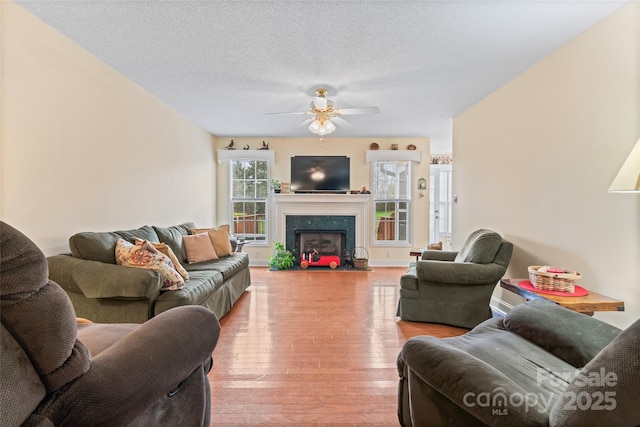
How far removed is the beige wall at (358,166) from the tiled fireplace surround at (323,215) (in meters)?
0.25

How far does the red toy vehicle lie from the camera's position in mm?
5098

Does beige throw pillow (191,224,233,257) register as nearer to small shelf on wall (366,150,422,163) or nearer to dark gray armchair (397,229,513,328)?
dark gray armchair (397,229,513,328)

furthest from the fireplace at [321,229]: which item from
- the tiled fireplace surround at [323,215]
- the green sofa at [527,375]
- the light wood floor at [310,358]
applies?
the green sofa at [527,375]

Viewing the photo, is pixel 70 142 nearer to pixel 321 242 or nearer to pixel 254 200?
pixel 254 200

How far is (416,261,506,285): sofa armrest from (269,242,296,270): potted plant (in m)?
2.86

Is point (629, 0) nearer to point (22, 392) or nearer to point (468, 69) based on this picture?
point (468, 69)

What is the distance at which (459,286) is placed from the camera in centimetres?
267

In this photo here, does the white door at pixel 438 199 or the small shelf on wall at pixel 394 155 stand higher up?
the small shelf on wall at pixel 394 155

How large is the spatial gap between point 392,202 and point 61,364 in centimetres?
525

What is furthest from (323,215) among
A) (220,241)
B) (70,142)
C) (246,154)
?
(70,142)

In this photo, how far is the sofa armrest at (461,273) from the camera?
8.55 ft

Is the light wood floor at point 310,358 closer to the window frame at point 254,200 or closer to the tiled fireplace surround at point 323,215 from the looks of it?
the tiled fireplace surround at point 323,215

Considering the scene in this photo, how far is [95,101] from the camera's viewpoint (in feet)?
8.41

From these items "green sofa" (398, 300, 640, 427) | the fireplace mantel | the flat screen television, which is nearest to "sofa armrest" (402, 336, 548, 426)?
"green sofa" (398, 300, 640, 427)
